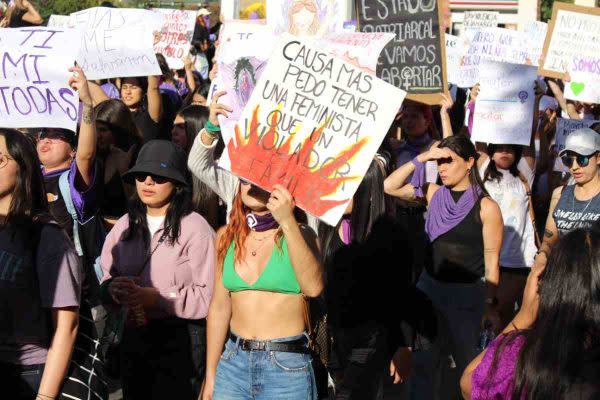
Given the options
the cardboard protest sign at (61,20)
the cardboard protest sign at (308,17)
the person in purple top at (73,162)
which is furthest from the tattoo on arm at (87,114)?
the cardboard protest sign at (61,20)

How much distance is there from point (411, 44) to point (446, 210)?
1.86m

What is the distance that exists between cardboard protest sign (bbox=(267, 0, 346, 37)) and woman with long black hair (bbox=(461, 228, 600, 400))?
411 centimetres

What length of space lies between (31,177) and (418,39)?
432cm

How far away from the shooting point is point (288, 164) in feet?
13.3

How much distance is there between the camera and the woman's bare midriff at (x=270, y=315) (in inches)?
163

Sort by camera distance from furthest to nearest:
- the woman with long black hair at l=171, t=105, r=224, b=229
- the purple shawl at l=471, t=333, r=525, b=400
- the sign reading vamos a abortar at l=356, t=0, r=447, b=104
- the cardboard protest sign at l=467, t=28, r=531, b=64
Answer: the cardboard protest sign at l=467, t=28, r=531, b=64 < the sign reading vamos a abortar at l=356, t=0, r=447, b=104 < the woman with long black hair at l=171, t=105, r=224, b=229 < the purple shawl at l=471, t=333, r=525, b=400

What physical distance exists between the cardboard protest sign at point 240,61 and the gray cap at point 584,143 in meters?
2.05

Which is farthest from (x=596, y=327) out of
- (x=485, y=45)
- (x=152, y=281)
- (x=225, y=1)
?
(x=225, y=1)

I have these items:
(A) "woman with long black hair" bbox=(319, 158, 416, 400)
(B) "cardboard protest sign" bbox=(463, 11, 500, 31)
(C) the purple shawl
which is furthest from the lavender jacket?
(B) "cardboard protest sign" bbox=(463, 11, 500, 31)

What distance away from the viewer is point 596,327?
2.89 meters

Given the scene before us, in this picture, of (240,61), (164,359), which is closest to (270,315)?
(164,359)

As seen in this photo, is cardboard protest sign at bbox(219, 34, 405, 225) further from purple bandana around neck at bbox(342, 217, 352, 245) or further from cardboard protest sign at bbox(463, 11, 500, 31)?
cardboard protest sign at bbox(463, 11, 500, 31)

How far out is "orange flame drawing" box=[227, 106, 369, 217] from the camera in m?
3.97

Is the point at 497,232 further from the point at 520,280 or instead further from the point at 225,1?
the point at 225,1
